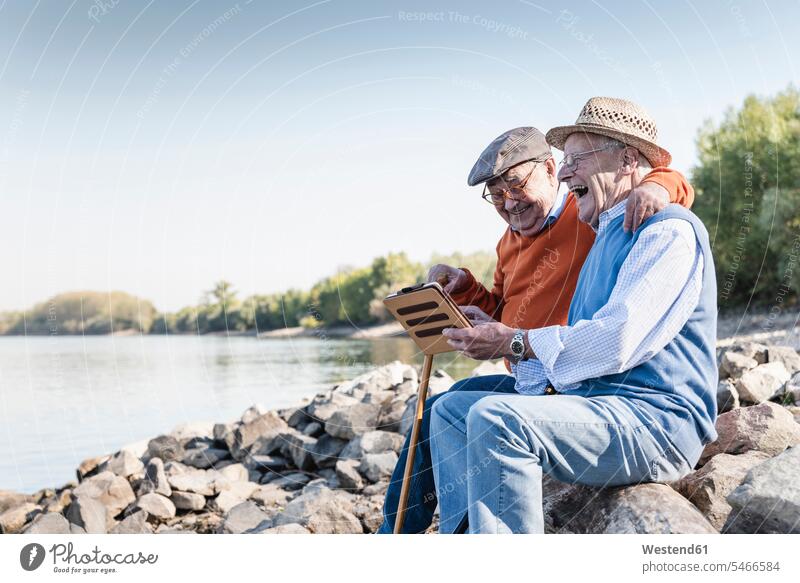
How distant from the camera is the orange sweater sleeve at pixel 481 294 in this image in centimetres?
436

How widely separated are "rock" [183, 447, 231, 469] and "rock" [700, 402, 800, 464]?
5675mm

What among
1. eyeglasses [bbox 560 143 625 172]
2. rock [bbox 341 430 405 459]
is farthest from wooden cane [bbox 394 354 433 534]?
rock [bbox 341 430 405 459]

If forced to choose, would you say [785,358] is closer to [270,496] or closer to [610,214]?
[610,214]

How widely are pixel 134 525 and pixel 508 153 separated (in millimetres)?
4488

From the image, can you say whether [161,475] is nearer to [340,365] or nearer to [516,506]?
[516,506]

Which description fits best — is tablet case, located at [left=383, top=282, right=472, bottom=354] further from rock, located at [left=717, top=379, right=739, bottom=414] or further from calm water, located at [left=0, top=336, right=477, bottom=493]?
calm water, located at [left=0, top=336, right=477, bottom=493]

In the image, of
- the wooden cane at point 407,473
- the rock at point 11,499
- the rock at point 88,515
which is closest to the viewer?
the wooden cane at point 407,473

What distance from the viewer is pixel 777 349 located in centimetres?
642

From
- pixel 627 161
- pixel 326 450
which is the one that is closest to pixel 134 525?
pixel 326 450

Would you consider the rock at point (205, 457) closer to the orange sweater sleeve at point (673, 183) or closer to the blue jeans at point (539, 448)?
the blue jeans at point (539, 448)

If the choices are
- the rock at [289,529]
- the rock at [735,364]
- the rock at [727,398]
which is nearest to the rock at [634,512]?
the rock at [289,529]

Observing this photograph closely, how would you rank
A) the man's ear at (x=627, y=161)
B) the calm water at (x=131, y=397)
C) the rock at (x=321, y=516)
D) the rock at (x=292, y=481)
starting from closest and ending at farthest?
1. the man's ear at (x=627, y=161)
2. the rock at (x=321, y=516)
3. the rock at (x=292, y=481)
4. the calm water at (x=131, y=397)

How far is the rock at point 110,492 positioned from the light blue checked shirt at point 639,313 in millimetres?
5270
